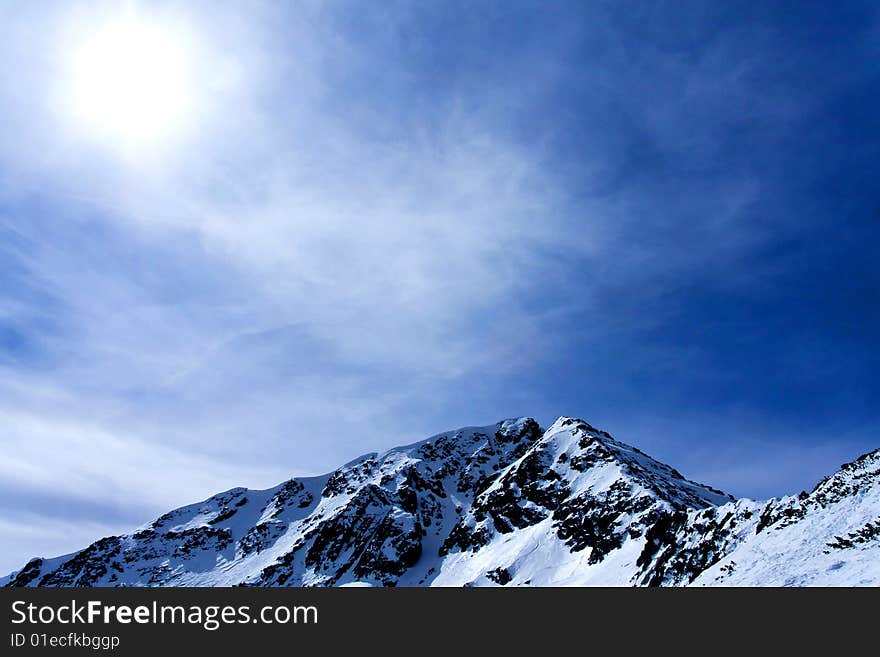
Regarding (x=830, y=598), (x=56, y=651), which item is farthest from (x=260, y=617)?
(x=830, y=598)

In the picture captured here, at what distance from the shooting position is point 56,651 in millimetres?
22562

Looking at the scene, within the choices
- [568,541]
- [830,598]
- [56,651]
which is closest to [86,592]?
[56,651]

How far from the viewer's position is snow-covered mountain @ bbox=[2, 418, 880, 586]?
33844 mm

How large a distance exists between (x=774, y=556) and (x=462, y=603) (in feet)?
69.2

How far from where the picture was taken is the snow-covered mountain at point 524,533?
33.8 metres

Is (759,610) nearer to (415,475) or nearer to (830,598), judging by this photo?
(830,598)

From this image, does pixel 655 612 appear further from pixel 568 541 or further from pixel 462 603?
pixel 568 541

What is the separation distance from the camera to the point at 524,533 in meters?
119

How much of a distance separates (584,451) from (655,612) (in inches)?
4639

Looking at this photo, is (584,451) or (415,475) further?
(415,475)

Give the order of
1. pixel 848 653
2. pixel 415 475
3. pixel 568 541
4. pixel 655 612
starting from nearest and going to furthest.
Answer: pixel 848 653 → pixel 655 612 → pixel 568 541 → pixel 415 475

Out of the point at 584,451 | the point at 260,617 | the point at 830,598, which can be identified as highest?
the point at 584,451

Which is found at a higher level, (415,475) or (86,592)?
(415,475)

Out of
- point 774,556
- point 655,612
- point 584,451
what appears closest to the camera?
point 655,612
